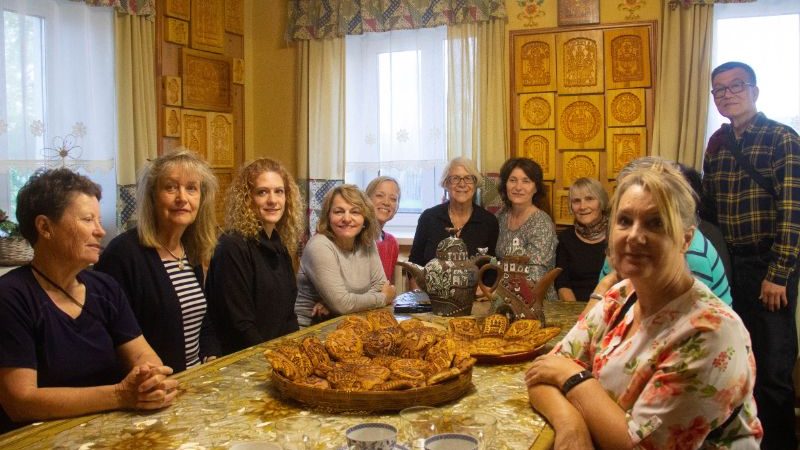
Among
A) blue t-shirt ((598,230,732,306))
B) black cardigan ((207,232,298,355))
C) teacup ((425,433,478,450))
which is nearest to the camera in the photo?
teacup ((425,433,478,450))

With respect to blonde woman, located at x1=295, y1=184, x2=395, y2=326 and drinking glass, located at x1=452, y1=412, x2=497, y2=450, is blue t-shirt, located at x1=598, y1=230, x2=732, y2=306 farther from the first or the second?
blonde woman, located at x1=295, y1=184, x2=395, y2=326

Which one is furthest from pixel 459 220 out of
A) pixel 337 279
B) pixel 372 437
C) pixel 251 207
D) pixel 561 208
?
pixel 372 437

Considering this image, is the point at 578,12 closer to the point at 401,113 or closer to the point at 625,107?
the point at 625,107

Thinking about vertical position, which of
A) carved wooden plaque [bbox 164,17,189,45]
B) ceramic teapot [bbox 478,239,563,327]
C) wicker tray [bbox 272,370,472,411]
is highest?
carved wooden plaque [bbox 164,17,189,45]

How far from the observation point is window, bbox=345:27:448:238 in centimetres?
469

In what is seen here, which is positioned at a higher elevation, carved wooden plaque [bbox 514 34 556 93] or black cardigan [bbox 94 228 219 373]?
carved wooden plaque [bbox 514 34 556 93]

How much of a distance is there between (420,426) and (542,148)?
339 cm

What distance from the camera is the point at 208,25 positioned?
186 inches

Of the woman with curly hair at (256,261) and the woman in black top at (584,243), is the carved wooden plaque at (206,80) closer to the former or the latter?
the woman with curly hair at (256,261)

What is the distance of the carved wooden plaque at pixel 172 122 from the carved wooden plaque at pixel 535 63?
212 cm

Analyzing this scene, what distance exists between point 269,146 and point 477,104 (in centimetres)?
163

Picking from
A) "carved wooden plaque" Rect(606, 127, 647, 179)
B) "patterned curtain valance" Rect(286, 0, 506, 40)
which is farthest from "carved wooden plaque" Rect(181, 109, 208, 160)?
"carved wooden plaque" Rect(606, 127, 647, 179)

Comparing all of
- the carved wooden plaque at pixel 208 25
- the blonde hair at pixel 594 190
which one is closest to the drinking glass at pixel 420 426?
the blonde hair at pixel 594 190

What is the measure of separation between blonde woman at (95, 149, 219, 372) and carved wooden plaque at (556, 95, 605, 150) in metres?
2.61
